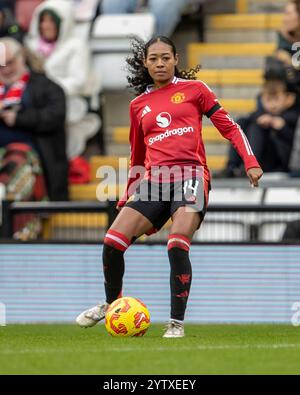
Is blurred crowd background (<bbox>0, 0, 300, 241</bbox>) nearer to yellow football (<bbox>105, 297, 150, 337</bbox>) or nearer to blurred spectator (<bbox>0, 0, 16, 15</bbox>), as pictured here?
blurred spectator (<bbox>0, 0, 16, 15</bbox>)

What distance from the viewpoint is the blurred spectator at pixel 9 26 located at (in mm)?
16500

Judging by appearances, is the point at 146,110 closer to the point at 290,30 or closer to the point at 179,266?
the point at 179,266

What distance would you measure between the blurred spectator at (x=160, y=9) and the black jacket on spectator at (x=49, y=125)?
188 cm

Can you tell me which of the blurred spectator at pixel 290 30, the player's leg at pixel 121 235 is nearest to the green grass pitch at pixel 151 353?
the player's leg at pixel 121 235

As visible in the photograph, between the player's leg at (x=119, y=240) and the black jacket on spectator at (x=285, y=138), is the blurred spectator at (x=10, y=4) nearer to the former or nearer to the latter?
the black jacket on spectator at (x=285, y=138)

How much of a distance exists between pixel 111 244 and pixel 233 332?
1.56 m

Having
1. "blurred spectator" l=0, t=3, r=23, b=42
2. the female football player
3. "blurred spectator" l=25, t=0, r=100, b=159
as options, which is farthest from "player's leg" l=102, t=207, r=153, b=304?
"blurred spectator" l=0, t=3, r=23, b=42

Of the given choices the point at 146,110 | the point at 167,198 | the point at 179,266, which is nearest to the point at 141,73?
the point at 146,110

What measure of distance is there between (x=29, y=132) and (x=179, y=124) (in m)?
6.30

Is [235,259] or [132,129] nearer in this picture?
[132,129]

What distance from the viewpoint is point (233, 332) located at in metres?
10.9

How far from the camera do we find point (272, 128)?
48.9ft

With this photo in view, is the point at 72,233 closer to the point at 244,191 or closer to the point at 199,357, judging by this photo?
the point at 244,191
